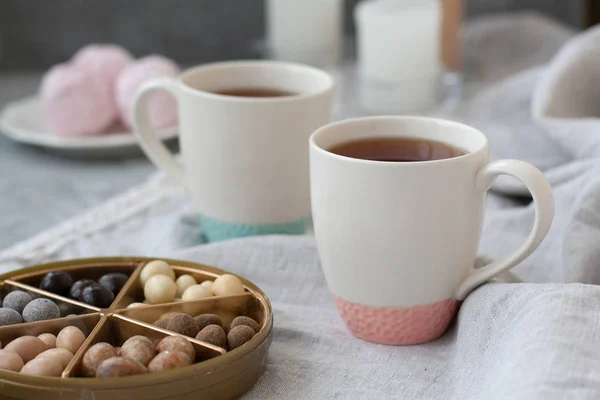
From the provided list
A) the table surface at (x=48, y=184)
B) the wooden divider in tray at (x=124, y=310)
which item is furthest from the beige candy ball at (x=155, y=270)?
the table surface at (x=48, y=184)

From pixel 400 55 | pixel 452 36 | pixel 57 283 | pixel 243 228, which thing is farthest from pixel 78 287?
pixel 452 36

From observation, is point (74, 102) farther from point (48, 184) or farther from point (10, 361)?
point (10, 361)

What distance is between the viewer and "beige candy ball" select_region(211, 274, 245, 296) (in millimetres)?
495

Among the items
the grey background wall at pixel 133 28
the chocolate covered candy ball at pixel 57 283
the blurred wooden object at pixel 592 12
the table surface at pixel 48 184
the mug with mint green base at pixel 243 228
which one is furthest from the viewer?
the blurred wooden object at pixel 592 12

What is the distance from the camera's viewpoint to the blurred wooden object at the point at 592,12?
4.53 ft

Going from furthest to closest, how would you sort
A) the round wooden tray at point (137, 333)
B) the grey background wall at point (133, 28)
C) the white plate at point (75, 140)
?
the grey background wall at point (133, 28), the white plate at point (75, 140), the round wooden tray at point (137, 333)

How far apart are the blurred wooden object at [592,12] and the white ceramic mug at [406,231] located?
3.17 ft

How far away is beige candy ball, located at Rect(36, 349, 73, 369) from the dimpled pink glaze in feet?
0.53

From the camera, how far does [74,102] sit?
87cm

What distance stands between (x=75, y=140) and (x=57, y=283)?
0.38 metres

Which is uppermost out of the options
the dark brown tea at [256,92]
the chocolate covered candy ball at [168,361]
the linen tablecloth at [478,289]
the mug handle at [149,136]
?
the dark brown tea at [256,92]

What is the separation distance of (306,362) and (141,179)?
0.39 meters

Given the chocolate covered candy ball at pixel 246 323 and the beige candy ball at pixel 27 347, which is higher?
the beige candy ball at pixel 27 347

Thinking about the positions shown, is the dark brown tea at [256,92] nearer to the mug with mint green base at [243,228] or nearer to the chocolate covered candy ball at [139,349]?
the mug with mint green base at [243,228]
